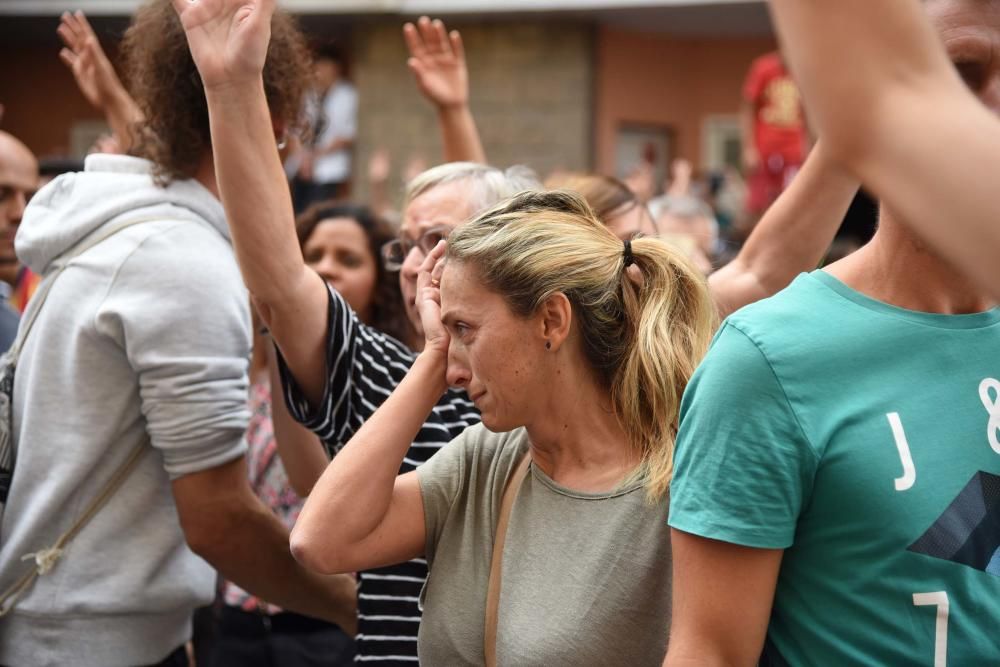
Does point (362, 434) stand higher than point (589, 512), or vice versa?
point (362, 434)

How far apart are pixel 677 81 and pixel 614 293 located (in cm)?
1187

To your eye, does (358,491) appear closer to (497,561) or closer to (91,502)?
(497,561)

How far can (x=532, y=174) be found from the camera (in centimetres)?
293

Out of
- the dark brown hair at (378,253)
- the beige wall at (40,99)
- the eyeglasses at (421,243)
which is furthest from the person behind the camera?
the beige wall at (40,99)

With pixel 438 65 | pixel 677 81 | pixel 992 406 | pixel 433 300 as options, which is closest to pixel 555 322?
pixel 433 300

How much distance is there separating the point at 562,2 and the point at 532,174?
842cm

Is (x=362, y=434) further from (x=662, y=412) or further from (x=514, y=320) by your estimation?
(x=662, y=412)

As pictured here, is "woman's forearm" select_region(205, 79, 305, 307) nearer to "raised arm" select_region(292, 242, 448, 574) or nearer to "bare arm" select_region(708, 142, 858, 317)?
"raised arm" select_region(292, 242, 448, 574)

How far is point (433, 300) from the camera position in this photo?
2.14 meters

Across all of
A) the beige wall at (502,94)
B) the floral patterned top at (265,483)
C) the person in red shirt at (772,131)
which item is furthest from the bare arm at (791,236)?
the beige wall at (502,94)

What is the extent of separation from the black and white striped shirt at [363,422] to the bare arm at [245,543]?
0.81 feet

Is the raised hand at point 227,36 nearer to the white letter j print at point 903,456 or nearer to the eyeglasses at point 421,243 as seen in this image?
the eyeglasses at point 421,243

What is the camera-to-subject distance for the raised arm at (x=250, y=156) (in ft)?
6.55

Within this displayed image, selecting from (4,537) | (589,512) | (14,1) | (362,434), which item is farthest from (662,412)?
(14,1)
